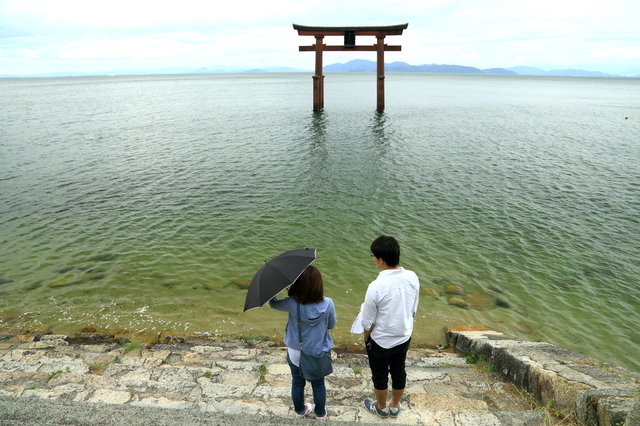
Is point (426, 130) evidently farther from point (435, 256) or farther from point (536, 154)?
point (435, 256)

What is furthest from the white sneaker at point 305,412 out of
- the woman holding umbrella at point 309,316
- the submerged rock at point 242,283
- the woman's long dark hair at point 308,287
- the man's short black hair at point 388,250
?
the submerged rock at point 242,283

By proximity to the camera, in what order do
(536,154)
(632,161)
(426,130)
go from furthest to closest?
1. (426,130)
2. (536,154)
3. (632,161)

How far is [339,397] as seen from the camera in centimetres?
489

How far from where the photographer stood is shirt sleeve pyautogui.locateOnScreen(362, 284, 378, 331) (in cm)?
382

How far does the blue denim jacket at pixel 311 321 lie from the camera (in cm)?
379

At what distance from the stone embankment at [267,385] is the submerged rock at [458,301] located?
84.5 inches

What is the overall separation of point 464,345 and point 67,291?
8.88m

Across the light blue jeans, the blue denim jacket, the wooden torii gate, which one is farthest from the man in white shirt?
the wooden torii gate

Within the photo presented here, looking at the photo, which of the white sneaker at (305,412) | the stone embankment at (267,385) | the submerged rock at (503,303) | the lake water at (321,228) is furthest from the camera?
the submerged rock at (503,303)

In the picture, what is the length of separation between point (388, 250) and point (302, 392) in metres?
1.76

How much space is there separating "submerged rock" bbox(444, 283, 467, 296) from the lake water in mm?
218

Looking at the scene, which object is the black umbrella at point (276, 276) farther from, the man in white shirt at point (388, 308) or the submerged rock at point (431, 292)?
the submerged rock at point (431, 292)

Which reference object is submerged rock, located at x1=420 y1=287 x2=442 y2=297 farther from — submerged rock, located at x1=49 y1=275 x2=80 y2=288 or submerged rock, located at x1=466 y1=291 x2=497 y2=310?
submerged rock, located at x1=49 y1=275 x2=80 y2=288

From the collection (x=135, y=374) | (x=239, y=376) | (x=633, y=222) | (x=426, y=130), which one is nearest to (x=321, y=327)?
(x=239, y=376)
